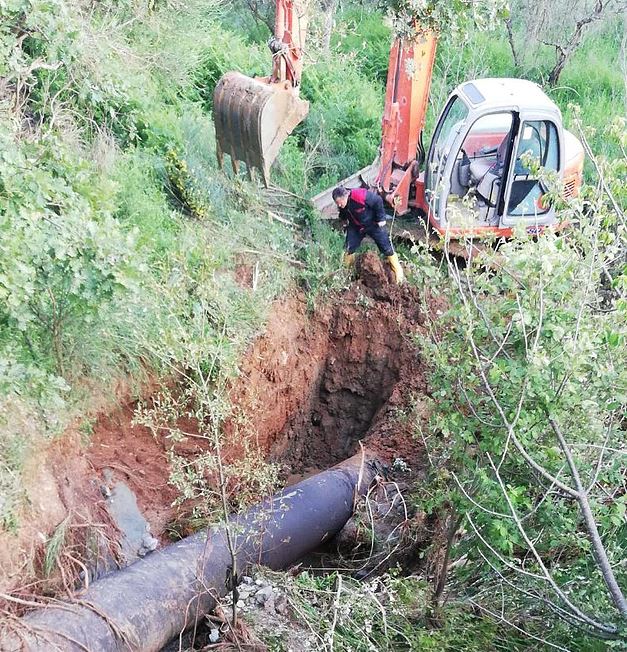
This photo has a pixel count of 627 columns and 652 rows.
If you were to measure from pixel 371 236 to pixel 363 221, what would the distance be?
0.68 ft

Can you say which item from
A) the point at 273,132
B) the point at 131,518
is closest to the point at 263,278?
the point at 273,132

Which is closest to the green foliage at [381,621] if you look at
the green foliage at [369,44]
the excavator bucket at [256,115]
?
the excavator bucket at [256,115]

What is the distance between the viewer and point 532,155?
22.9ft

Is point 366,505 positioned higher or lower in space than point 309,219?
lower

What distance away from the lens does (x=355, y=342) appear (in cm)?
740

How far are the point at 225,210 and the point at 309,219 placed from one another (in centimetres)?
98

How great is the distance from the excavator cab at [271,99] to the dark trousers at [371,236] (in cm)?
127

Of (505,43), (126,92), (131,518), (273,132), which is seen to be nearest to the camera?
(131,518)

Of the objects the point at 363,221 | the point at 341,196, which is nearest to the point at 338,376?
the point at 363,221

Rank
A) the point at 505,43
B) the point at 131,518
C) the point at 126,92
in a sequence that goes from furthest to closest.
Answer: the point at 505,43 → the point at 126,92 → the point at 131,518

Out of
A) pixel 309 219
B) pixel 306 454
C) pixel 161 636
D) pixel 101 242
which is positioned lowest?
pixel 306 454

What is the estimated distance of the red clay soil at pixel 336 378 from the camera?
655cm

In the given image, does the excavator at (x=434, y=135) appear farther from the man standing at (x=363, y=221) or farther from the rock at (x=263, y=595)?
the rock at (x=263, y=595)

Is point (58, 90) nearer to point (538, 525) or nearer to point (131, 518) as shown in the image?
point (131, 518)
